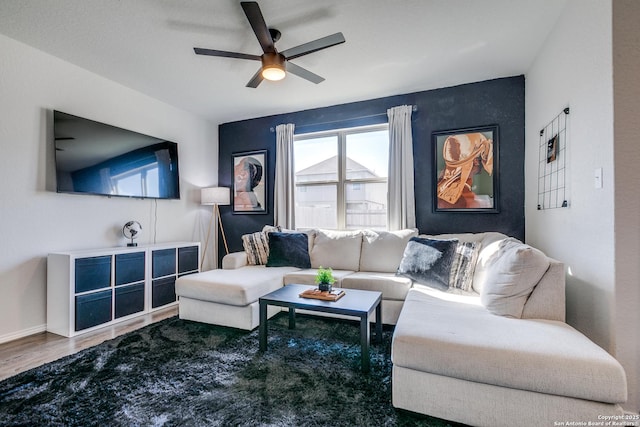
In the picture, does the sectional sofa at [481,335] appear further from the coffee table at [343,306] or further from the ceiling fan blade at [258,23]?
the ceiling fan blade at [258,23]

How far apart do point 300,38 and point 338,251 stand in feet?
7.23

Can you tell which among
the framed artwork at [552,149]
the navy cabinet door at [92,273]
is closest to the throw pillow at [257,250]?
the navy cabinet door at [92,273]

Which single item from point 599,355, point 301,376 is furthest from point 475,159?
point 301,376

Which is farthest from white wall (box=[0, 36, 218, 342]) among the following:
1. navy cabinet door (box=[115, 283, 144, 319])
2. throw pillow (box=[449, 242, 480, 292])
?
throw pillow (box=[449, 242, 480, 292])

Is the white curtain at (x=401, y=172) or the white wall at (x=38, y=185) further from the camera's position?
the white curtain at (x=401, y=172)

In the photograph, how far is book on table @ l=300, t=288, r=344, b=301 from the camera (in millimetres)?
2176

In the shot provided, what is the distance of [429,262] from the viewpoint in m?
2.65

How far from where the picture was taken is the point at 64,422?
147 centimetres

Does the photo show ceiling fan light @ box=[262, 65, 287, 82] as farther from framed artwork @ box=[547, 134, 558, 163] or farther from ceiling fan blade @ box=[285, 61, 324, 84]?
framed artwork @ box=[547, 134, 558, 163]

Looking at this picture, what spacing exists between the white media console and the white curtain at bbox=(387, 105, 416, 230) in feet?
9.07

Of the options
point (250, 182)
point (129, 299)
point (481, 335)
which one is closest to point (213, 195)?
point (250, 182)

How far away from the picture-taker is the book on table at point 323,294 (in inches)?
85.7

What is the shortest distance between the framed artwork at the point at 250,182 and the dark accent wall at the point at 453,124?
0.35ft

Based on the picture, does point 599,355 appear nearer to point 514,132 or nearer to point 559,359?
point 559,359
